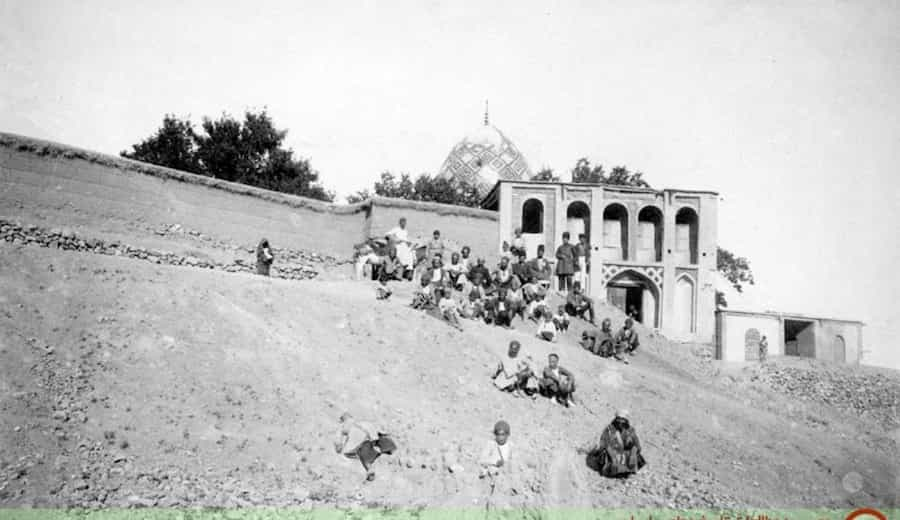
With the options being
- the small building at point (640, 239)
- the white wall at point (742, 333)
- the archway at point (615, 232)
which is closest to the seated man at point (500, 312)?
the small building at point (640, 239)

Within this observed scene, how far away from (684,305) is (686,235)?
2547 millimetres

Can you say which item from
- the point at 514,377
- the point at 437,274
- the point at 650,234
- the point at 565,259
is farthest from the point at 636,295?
the point at 514,377

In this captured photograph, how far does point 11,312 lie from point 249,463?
4149mm

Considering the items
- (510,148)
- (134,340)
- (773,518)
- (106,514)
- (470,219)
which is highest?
(510,148)

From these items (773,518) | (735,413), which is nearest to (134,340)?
(773,518)

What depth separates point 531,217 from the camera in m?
25.8

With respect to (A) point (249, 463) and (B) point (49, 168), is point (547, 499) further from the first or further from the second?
(B) point (49, 168)

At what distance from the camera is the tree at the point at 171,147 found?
29.7 meters

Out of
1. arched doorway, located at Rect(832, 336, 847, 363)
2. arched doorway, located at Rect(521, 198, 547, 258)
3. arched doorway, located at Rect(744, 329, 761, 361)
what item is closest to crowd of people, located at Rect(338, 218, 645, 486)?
arched doorway, located at Rect(521, 198, 547, 258)

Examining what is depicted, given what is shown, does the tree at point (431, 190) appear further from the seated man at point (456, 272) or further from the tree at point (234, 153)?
the seated man at point (456, 272)

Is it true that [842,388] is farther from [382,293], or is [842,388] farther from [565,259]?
[382,293]

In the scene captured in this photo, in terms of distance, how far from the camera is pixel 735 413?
47.6 feet

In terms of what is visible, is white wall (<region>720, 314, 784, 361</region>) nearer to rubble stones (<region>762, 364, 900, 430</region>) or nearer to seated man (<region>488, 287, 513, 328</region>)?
rubble stones (<region>762, 364, 900, 430</region>)

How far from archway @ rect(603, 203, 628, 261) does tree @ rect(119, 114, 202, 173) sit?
661 inches
